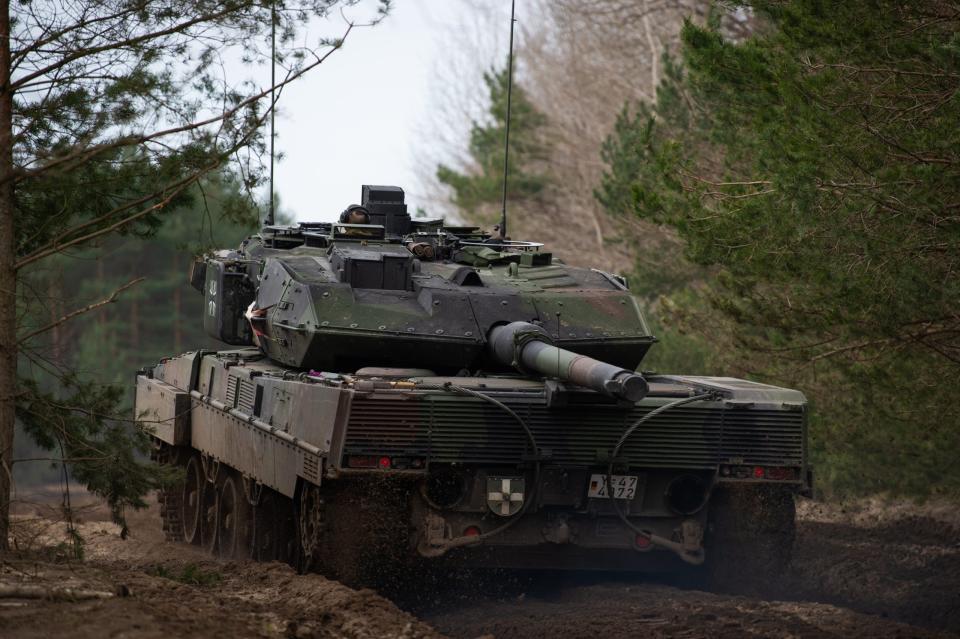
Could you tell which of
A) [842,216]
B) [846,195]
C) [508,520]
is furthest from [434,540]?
[846,195]

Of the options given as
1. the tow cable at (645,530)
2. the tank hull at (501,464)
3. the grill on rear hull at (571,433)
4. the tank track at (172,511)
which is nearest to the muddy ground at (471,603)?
the tow cable at (645,530)

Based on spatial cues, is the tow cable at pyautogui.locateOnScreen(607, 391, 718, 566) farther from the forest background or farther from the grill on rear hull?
the forest background

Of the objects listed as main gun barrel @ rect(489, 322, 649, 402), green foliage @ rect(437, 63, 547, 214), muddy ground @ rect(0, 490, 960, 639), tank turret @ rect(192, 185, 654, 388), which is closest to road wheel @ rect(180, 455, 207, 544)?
muddy ground @ rect(0, 490, 960, 639)

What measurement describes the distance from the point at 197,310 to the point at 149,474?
98.4ft

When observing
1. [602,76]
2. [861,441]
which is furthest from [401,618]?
[602,76]

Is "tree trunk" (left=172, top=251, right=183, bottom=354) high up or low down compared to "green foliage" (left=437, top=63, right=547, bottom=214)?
down

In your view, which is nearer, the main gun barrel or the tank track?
the main gun barrel

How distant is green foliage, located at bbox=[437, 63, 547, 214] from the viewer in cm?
3547

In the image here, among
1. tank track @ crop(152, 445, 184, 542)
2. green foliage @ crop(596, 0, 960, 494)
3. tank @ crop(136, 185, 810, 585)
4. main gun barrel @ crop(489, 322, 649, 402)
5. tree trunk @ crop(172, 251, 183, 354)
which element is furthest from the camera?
tree trunk @ crop(172, 251, 183, 354)

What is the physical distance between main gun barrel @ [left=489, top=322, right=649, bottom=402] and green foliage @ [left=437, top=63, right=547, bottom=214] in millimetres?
23412

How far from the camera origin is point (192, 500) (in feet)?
50.4

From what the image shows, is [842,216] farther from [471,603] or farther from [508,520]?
[471,603]

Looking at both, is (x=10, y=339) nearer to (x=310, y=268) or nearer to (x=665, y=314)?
(x=310, y=268)

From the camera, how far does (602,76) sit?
1578 inches
